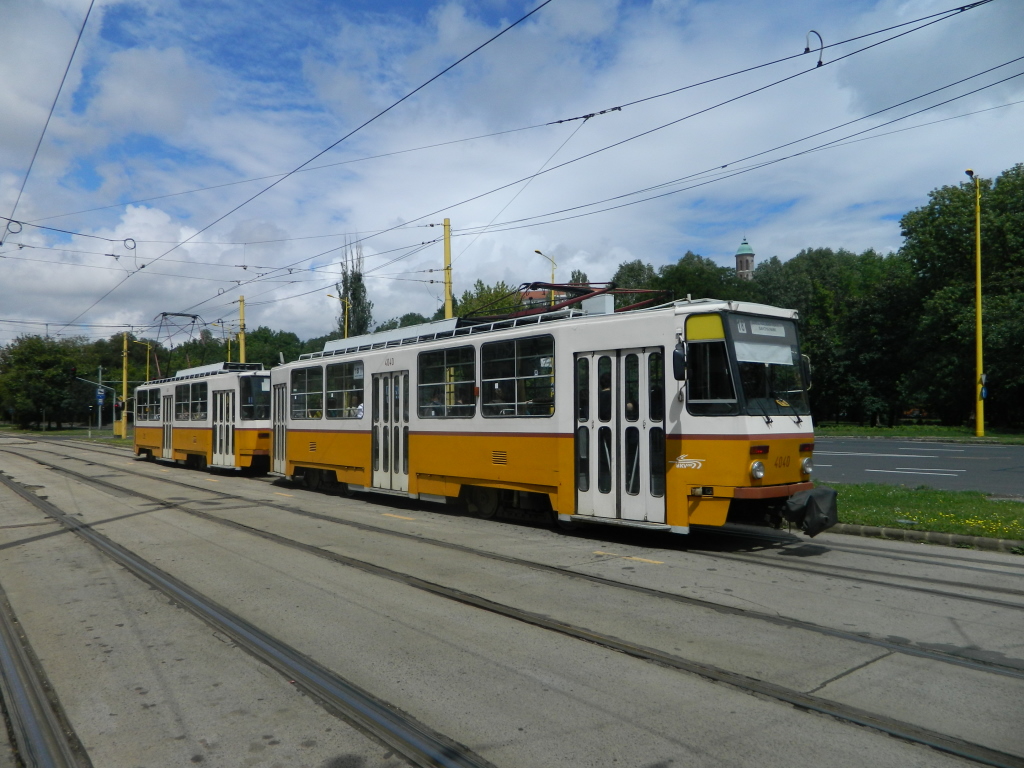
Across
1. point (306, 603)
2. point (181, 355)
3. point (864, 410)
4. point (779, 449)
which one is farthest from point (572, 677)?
point (181, 355)

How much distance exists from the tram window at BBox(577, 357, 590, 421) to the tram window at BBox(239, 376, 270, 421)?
44.9 ft

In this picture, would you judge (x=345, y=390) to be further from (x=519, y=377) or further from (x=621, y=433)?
(x=621, y=433)

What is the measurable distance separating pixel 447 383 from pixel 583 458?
3.48 metres

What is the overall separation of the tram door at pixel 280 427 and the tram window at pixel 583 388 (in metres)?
9.98

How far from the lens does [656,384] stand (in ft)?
32.6

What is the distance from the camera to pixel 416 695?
4945 millimetres

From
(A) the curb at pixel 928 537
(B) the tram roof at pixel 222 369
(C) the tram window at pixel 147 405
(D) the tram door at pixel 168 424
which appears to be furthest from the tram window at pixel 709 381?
(C) the tram window at pixel 147 405

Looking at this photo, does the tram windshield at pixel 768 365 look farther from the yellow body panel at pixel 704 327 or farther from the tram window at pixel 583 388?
the tram window at pixel 583 388

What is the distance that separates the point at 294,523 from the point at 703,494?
21.3 feet

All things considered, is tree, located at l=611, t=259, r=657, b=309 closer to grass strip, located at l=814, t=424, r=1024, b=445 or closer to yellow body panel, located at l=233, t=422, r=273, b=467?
grass strip, located at l=814, t=424, r=1024, b=445

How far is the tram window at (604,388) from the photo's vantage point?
1045cm

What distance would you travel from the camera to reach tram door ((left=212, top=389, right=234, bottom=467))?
22.6 meters

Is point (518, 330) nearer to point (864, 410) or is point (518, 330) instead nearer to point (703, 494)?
point (703, 494)

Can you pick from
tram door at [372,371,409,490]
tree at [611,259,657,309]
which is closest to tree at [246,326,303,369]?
tree at [611,259,657,309]
